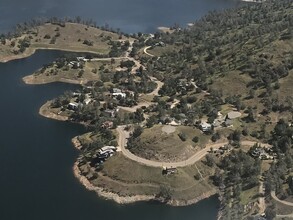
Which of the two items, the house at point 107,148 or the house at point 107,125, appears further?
the house at point 107,125

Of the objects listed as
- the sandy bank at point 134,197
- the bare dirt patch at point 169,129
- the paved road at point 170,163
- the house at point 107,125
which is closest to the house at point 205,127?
the paved road at point 170,163

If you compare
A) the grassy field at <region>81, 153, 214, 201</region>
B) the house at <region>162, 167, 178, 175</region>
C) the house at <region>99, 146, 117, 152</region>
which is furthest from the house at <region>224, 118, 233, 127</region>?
the house at <region>99, 146, 117, 152</region>

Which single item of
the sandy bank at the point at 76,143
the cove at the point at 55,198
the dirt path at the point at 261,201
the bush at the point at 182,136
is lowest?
the cove at the point at 55,198

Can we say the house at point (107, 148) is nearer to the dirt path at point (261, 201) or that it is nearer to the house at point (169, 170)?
the house at point (169, 170)

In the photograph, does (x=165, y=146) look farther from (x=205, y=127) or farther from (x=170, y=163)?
(x=205, y=127)

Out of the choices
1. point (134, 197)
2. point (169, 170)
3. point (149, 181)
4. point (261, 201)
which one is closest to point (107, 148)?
point (149, 181)
